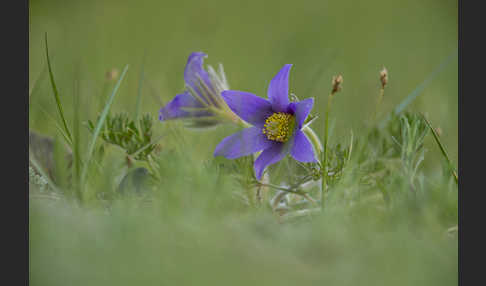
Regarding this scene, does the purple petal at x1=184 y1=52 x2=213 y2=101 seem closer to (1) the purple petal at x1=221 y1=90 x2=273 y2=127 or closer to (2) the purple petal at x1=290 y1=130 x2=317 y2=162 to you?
(1) the purple petal at x1=221 y1=90 x2=273 y2=127

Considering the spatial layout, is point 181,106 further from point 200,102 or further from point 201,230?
point 201,230

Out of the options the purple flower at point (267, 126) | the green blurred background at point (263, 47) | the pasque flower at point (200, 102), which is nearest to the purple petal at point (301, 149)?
the purple flower at point (267, 126)

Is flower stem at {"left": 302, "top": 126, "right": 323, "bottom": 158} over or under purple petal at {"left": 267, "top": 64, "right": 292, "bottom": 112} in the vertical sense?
under

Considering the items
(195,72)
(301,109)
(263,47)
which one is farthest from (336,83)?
(263,47)

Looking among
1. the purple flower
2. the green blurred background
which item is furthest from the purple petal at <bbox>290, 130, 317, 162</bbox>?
the green blurred background

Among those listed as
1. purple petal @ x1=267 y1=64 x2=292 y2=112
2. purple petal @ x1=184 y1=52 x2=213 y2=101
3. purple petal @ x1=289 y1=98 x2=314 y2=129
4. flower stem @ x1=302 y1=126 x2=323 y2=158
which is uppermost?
purple petal @ x1=184 y1=52 x2=213 y2=101

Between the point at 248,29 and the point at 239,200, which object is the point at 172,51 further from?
the point at 239,200

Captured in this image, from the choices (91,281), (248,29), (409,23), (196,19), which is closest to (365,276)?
(91,281)
